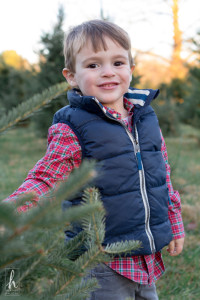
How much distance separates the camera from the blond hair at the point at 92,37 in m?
1.66

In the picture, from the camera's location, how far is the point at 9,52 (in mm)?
18250

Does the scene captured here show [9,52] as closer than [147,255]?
No

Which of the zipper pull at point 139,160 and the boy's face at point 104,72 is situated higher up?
the boy's face at point 104,72

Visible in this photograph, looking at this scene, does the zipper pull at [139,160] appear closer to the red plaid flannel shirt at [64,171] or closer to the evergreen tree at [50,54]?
the red plaid flannel shirt at [64,171]

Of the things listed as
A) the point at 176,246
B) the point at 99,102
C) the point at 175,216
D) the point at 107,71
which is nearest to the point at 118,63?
the point at 107,71

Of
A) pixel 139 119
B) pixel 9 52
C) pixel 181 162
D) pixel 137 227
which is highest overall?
pixel 9 52

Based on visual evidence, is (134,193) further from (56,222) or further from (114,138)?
(56,222)

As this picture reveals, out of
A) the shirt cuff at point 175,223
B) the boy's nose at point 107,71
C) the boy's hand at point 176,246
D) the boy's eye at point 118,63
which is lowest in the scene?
the boy's hand at point 176,246

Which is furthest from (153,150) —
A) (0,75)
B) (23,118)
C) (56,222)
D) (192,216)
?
(0,75)

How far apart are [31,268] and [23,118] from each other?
412 millimetres

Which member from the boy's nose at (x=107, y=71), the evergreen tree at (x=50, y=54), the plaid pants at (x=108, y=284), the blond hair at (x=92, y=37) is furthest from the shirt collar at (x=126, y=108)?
the evergreen tree at (x=50, y=54)

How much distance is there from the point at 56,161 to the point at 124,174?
0.32m

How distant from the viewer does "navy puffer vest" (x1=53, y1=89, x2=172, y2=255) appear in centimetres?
154

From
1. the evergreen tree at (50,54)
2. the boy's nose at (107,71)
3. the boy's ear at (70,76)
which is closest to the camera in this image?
the boy's nose at (107,71)
